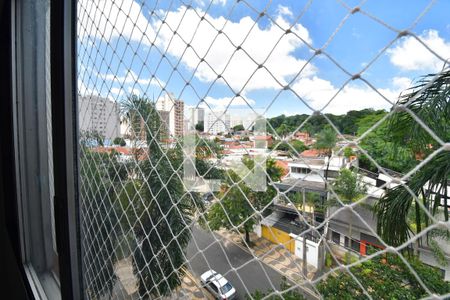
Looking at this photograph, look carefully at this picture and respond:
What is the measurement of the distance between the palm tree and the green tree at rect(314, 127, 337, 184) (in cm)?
7

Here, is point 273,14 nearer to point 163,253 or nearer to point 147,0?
point 147,0

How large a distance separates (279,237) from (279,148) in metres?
0.16

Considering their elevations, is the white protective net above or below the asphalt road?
above

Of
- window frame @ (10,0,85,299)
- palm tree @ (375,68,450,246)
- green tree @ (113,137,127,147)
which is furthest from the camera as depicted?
green tree @ (113,137,127,147)

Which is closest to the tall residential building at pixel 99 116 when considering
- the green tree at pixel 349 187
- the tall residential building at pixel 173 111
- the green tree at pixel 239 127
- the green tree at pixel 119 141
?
the green tree at pixel 119 141

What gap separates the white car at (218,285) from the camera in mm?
434

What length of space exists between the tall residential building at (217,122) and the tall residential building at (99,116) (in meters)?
0.41

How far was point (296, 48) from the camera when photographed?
330 mm

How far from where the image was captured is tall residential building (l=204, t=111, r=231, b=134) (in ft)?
1.44

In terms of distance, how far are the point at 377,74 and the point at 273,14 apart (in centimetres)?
20

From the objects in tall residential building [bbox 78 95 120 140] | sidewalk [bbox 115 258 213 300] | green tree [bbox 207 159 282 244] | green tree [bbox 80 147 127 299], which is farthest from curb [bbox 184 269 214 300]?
tall residential building [bbox 78 95 120 140]

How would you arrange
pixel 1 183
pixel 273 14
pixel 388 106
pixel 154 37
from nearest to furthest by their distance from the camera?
1. pixel 388 106
2. pixel 273 14
3. pixel 154 37
4. pixel 1 183

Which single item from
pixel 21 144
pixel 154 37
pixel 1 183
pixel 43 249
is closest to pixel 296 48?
pixel 154 37

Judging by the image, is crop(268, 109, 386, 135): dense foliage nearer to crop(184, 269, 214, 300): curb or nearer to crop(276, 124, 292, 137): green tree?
crop(276, 124, 292, 137): green tree
